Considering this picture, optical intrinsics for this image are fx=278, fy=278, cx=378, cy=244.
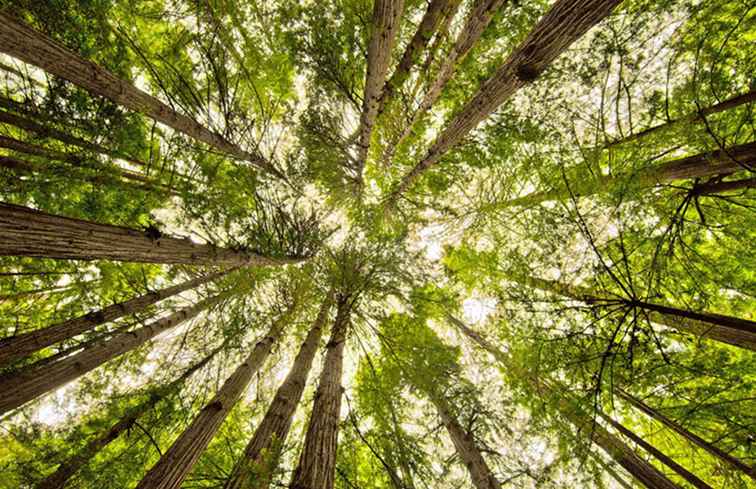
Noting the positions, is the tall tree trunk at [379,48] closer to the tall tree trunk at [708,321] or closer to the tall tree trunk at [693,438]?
the tall tree trunk at [708,321]

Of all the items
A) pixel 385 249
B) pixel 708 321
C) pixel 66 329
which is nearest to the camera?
pixel 708 321

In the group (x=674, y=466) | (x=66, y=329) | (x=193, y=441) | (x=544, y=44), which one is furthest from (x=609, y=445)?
(x=66, y=329)

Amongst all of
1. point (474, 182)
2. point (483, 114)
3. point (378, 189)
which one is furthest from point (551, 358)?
point (378, 189)

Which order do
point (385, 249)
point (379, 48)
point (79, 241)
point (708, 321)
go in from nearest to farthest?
point (708, 321), point (79, 241), point (379, 48), point (385, 249)

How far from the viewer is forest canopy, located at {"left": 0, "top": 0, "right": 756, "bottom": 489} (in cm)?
311

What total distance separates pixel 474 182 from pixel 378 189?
2754 millimetres

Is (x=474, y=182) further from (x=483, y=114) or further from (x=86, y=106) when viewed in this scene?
(x=86, y=106)

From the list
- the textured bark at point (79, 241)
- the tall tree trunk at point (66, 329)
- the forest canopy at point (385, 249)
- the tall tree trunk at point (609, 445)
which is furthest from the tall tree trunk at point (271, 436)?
the tall tree trunk at point (66, 329)

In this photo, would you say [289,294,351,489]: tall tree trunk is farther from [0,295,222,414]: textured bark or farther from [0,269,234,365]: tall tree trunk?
[0,269,234,365]: tall tree trunk

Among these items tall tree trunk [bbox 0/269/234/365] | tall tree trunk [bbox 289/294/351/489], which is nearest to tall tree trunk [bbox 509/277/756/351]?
tall tree trunk [bbox 289/294/351/489]

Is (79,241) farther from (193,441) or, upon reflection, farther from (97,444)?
(97,444)

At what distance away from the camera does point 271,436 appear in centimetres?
299

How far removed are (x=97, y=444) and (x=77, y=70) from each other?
518 cm

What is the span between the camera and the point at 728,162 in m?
2.88
